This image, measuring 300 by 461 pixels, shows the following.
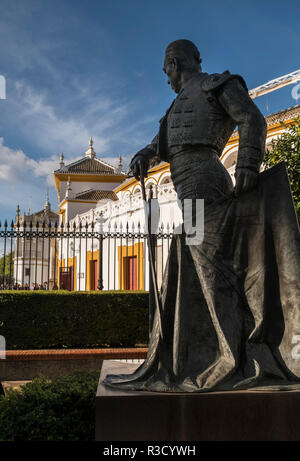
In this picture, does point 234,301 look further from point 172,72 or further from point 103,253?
point 103,253

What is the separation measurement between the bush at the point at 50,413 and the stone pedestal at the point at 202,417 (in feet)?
3.16

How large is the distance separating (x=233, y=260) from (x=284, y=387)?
864 mm

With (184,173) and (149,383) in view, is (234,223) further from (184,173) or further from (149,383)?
(149,383)

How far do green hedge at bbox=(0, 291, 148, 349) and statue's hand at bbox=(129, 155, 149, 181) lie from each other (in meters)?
5.64

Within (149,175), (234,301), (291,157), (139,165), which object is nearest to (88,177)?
(149,175)

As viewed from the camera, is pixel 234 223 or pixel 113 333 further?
pixel 113 333

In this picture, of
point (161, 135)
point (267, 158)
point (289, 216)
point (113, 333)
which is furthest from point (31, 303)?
point (289, 216)

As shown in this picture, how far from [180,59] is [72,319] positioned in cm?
643

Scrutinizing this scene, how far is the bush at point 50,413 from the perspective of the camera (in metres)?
3.31

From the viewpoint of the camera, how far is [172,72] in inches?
135

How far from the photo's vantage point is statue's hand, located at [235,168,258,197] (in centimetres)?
293

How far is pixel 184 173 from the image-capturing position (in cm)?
317

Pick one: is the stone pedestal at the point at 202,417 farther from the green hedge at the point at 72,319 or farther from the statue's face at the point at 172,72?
the green hedge at the point at 72,319
